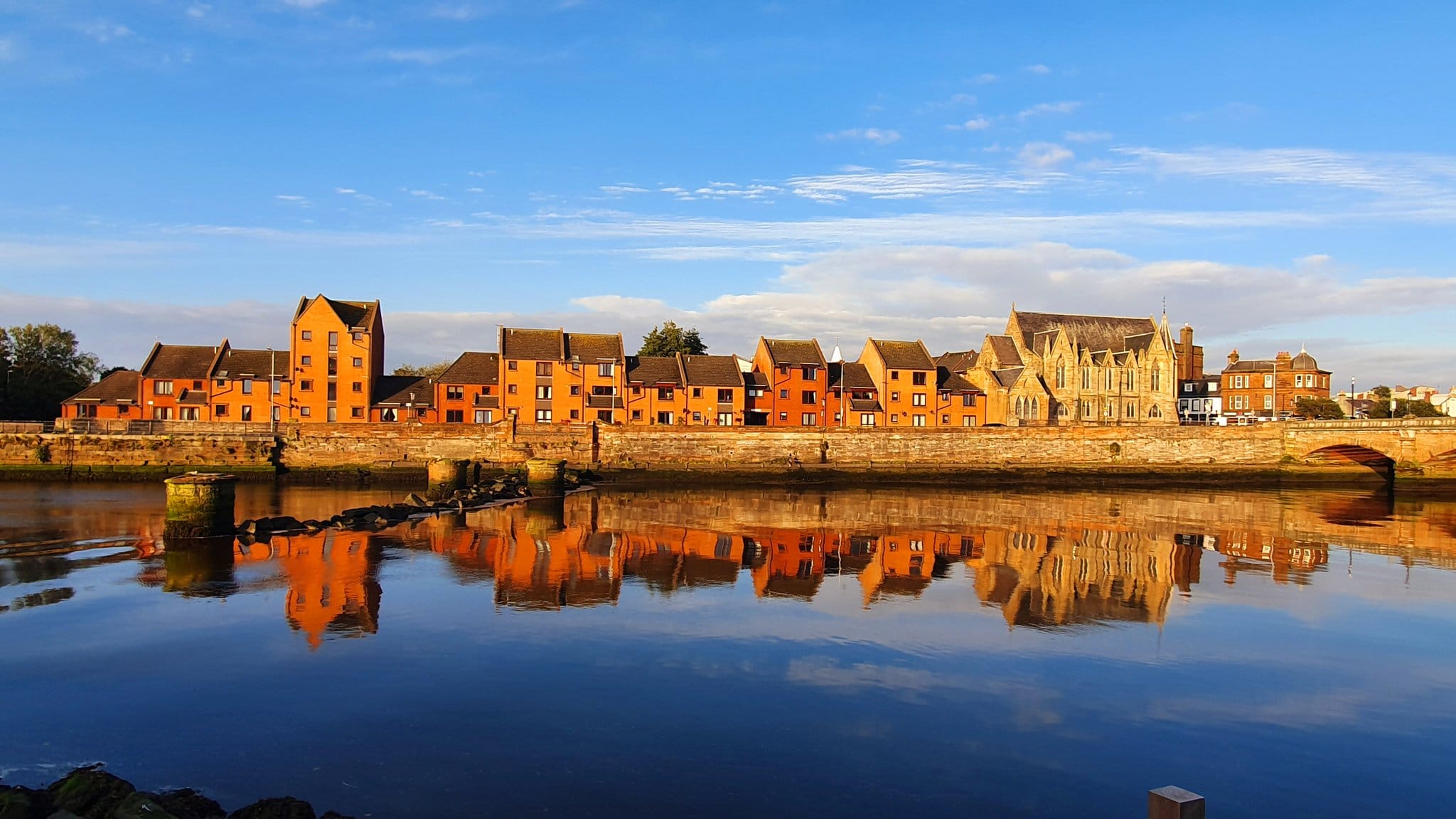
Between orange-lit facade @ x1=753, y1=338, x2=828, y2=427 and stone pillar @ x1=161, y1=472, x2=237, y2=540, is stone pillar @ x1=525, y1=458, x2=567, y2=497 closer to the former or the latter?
stone pillar @ x1=161, y1=472, x2=237, y2=540

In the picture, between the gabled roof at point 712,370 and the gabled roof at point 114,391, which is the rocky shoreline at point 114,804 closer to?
the gabled roof at point 712,370

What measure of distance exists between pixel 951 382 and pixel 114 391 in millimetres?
71352

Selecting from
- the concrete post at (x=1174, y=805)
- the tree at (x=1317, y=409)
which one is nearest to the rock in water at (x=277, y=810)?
the concrete post at (x=1174, y=805)

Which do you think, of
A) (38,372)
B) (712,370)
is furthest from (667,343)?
(38,372)

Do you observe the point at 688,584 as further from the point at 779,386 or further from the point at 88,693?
the point at 779,386

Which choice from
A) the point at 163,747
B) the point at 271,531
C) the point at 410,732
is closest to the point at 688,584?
the point at 410,732

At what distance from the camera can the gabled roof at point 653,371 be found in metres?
75.1

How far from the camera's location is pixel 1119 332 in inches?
3971

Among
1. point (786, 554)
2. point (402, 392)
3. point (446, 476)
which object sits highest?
point (402, 392)

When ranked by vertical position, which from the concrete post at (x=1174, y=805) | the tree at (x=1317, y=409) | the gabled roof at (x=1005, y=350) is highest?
the gabled roof at (x=1005, y=350)

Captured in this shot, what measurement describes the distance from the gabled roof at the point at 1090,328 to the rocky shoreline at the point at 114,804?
3678 inches

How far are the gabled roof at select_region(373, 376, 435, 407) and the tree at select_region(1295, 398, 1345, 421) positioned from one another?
9590 cm

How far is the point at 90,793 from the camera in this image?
28.7 ft

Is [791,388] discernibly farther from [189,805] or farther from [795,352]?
[189,805]
